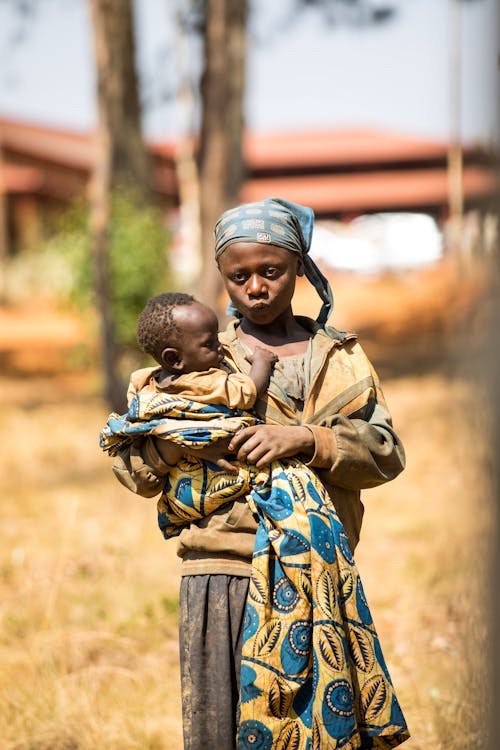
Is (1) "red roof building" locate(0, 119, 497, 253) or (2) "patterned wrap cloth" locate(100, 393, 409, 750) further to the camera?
(1) "red roof building" locate(0, 119, 497, 253)

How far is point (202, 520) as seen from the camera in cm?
237

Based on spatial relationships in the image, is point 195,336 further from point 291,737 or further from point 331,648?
point 291,737

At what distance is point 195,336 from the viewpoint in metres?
2.23

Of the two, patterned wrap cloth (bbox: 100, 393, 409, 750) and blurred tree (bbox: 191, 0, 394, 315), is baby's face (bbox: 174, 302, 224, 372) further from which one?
blurred tree (bbox: 191, 0, 394, 315)

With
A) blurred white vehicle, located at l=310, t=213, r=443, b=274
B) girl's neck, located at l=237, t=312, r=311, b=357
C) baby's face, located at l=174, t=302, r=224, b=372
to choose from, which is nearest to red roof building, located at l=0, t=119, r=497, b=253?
blurred white vehicle, located at l=310, t=213, r=443, b=274

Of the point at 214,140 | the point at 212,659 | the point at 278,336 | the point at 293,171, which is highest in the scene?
the point at 293,171

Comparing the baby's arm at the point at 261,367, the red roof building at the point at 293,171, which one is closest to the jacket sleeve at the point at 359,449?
the baby's arm at the point at 261,367

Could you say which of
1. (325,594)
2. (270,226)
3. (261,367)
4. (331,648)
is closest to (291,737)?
(331,648)

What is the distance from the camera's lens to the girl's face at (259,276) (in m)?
2.34

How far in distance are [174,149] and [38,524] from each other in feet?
78.9

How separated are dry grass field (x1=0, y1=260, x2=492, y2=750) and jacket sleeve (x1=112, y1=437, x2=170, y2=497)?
0.71 metres

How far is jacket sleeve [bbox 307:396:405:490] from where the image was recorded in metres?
2.28

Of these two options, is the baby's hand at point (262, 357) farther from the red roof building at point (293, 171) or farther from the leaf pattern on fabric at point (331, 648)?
the red roof building at point (293, 171)

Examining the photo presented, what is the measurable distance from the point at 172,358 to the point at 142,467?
10.7 inches
